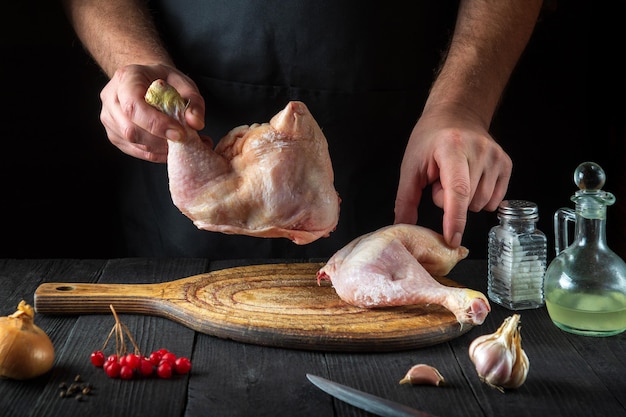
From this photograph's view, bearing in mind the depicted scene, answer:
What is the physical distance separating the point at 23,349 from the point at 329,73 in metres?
1.30

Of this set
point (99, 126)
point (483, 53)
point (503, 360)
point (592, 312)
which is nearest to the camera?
point (503, 360)

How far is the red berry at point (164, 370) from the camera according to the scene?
1.63 meters

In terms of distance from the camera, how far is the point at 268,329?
1.80m

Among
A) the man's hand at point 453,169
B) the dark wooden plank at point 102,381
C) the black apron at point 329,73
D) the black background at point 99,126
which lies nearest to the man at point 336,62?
the black apron at point 329,73

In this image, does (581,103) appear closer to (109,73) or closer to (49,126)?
(109,73)

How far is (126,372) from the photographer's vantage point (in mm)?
1626

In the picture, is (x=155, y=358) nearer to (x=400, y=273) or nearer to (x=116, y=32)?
(x=400, y=273)

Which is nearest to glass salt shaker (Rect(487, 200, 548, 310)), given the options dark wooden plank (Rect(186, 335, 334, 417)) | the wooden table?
the wooden table

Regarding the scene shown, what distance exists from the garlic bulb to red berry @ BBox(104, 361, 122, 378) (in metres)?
0.67

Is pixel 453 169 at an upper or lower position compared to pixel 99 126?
upper

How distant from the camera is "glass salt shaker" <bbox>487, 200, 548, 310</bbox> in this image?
2.02 m

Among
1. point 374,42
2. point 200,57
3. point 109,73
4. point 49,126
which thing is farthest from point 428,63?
point 49,126

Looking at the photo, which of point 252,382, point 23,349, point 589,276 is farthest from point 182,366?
point 589,276

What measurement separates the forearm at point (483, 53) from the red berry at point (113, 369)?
111 centimetres
